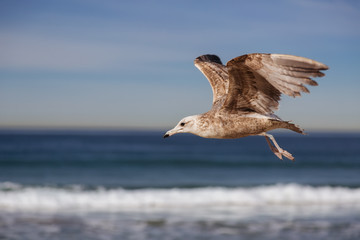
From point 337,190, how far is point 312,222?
25.5 feet

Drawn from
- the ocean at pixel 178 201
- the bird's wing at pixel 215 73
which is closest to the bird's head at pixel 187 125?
the bird's wing at pixel 215 73

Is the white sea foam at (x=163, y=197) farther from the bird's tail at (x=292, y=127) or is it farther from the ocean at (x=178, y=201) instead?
the bird's tail at (x=292, y=127)

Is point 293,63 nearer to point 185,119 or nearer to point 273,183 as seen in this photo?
point 185,119

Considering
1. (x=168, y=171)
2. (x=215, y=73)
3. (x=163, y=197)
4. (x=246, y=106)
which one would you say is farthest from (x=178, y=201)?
(x=246, y=106)

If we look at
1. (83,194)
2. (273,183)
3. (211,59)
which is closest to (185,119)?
(211,59)

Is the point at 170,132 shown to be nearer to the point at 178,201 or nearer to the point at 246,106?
the point at 246,106

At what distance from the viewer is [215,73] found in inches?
283

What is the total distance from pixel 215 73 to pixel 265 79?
1.86m

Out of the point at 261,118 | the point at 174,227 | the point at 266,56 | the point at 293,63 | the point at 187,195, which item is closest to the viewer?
the point at 293,63

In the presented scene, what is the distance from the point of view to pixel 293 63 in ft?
15.4

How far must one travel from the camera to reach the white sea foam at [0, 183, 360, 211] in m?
18.4

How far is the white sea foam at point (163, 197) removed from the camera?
18.4 m

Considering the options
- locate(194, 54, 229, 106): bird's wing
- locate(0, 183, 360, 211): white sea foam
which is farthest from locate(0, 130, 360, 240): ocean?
locate(194, 54, 229, 106): bird's wing

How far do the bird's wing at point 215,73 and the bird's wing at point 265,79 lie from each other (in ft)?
2.35
